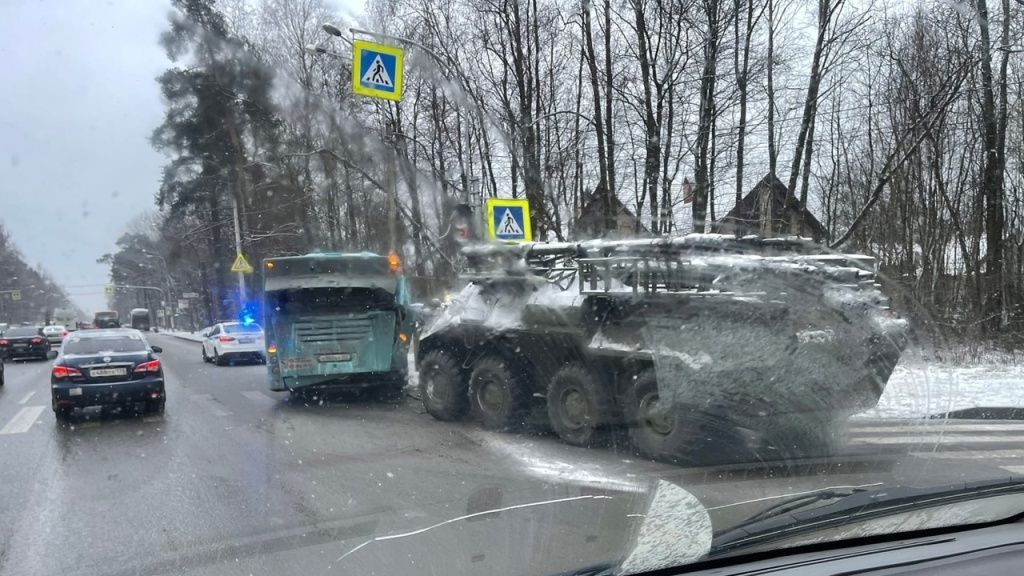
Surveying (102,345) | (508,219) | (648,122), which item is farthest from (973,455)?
(648,122)

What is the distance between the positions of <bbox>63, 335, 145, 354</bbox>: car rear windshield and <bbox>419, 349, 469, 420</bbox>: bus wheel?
479 cm

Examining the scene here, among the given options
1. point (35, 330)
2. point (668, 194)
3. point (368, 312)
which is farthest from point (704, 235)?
point (35, 330)

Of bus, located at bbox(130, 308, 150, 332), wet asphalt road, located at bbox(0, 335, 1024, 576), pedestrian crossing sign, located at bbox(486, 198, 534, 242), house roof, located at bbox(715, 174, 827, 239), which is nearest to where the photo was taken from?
wet asphalt road, located at bbox(0, 335, 1024, 576)

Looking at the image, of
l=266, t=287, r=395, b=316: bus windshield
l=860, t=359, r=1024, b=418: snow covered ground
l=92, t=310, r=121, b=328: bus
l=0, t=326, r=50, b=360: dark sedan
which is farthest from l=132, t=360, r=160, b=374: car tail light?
l=92, t=310, r=121, b=328: bus

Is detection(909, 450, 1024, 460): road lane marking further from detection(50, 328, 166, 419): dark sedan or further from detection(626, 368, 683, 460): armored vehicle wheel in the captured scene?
detection(50, 328, 166, 419): dark sedan

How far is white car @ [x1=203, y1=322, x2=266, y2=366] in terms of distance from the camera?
24.7 meters

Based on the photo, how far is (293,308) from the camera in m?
12.9

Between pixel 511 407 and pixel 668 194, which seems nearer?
pixel 511 407

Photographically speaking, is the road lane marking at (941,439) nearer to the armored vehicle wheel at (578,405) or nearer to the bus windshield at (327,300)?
the armored vehicle wheel at (578,405)

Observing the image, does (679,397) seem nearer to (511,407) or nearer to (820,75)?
(511,407)

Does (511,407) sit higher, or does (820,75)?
(820,75)

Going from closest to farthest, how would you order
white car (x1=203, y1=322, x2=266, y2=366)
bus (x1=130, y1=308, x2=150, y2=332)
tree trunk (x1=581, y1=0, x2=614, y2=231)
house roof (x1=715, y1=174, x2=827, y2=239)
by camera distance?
1. house roof (x1=715, y1=174, x2=827, y2=239)
2. tree trunk (x1=581, y1=0, x2=614, y2=231)
3. white car (x1=203, y1=322, x2=266, y2=366)
4. bus (x1=130, y1=308, x2=150, y2=332)

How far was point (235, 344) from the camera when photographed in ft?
81.1

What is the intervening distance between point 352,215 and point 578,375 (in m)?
16.8
